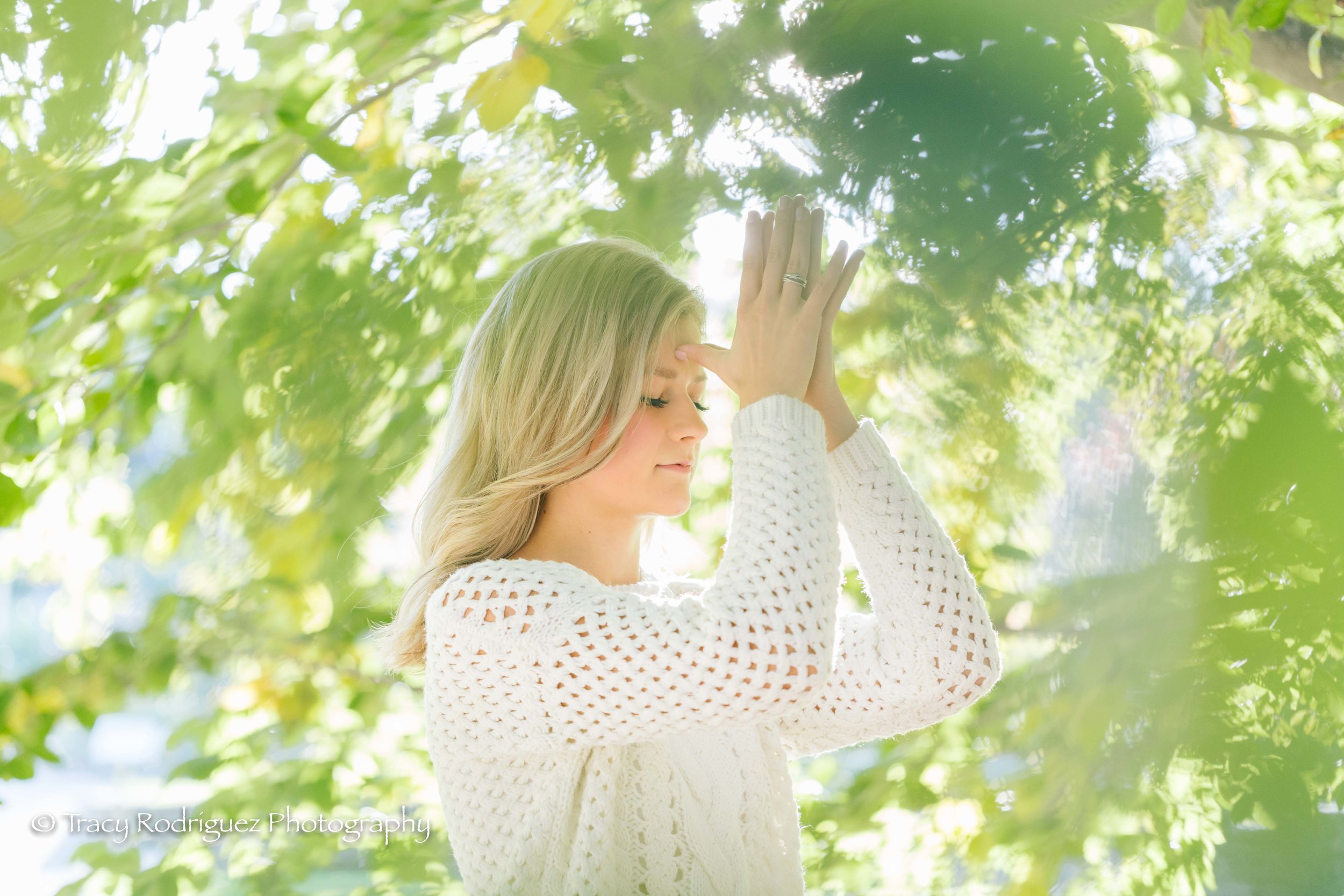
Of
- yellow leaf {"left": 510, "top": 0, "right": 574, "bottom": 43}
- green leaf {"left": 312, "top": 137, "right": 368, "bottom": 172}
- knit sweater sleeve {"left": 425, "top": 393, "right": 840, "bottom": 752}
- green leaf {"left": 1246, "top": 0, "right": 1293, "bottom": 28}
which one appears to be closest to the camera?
knit sweater sleeve {"left": 425, "top": 393, "right": 840, "bottom": 752}

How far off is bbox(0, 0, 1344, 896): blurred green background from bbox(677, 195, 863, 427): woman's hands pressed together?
76cm

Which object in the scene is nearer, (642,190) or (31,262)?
(31,262)

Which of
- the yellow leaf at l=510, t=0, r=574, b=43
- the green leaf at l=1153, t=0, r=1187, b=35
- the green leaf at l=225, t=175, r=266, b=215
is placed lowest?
the green leaf at l=225, t=175, r=266, b=215

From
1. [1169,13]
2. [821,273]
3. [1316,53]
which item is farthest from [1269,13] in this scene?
[821,273]

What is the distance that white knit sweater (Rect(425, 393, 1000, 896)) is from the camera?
2.66ft

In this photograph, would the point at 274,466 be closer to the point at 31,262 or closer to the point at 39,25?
the point at 31,262

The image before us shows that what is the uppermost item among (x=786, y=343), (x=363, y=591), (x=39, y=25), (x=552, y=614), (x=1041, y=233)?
(x=39, y=25)

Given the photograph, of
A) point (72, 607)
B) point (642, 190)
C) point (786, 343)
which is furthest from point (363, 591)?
point (786, 343)

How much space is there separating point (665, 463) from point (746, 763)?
31 cm

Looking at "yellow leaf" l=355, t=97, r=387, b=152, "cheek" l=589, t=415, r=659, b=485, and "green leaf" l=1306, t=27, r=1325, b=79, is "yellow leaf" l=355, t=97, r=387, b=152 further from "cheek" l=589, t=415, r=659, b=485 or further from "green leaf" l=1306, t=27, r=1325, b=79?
"green leaf" l=1306, t=27, r=1325, b=79

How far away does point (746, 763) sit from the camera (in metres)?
1.01

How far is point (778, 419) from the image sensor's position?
87 cm

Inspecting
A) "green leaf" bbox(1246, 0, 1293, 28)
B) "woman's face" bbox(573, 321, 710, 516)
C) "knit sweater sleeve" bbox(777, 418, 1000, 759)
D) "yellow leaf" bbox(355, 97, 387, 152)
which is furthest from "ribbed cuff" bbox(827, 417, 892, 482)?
"yellow leaf" bbox(355, 97, 387, 152)

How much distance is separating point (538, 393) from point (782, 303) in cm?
26
